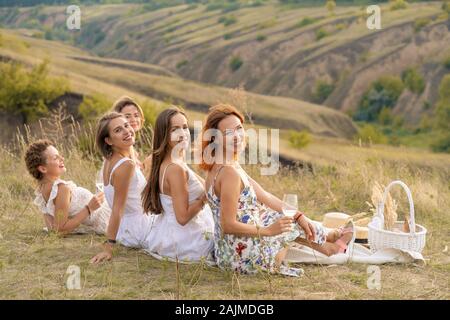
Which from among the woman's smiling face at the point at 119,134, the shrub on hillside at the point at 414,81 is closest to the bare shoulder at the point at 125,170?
the woman's smiling face at the point at 119,134

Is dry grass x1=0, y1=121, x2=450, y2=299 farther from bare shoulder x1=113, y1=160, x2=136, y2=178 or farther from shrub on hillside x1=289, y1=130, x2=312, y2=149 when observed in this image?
shrub on hillside x1=289, y1=130, x2=312, y2=149

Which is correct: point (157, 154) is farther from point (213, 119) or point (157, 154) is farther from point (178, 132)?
point (213, 119)

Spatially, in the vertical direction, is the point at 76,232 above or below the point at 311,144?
below

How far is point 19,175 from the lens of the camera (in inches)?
328

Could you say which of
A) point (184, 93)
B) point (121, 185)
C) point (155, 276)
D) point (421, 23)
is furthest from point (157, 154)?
point (421, 23)

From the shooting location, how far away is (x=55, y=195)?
18.7 ft

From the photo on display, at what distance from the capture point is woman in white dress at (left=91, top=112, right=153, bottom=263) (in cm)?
516

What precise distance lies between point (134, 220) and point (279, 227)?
1.60 meters

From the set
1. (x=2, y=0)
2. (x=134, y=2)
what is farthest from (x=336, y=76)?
(x=134, y=2)

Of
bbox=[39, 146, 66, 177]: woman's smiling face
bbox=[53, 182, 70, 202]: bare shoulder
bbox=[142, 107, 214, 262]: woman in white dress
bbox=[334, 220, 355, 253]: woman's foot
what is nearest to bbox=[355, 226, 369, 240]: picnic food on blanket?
bbox=[334, 220, 355, 253]: woman's foot

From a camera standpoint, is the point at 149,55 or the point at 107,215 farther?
the point at 149,55

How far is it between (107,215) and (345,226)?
7.42 feet
